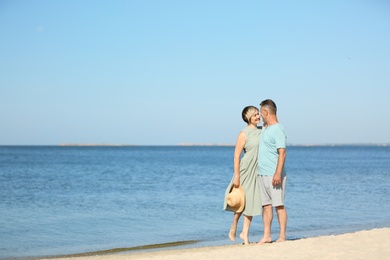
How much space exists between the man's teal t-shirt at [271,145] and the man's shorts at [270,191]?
9 cm

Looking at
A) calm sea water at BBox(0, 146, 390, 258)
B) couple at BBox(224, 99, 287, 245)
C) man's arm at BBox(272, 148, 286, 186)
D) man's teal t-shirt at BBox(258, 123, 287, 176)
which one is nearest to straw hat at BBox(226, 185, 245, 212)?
couple at BBox(224, 99, 287, 245)

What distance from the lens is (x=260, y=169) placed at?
7562 millimetres

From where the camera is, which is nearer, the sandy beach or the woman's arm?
the sandy beach

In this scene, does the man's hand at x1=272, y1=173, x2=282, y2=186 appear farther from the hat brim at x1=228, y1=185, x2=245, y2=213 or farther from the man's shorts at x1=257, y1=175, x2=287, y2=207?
the hat brim at x1=228, y1=185, x2=245, y2=213

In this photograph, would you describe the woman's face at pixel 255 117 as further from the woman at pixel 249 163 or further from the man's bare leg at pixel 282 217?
the man's bare leg at pixel 282 217

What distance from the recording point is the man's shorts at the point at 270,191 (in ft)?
24.4

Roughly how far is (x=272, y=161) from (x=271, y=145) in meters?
0.21

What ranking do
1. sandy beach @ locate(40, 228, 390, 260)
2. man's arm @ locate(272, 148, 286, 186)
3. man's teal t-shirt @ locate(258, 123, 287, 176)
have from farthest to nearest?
man's teal t-shirt @ locate(258, 123, 287, 176) → man's arm @ locate(272, 148, 286, 186) → sandy beach @ locate(40, 228, 390, 260)

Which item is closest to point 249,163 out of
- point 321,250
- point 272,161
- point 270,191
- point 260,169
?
point 260,169

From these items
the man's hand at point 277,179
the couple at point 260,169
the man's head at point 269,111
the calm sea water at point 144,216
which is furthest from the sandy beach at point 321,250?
the calm sea water at point 144,216

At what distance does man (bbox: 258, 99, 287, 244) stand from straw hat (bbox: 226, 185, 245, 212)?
0.26 m

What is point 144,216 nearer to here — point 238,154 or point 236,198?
point 236,198

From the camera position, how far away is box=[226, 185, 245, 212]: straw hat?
7.57 metres

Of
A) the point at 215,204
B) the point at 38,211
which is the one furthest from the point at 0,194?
the point at 215,204
